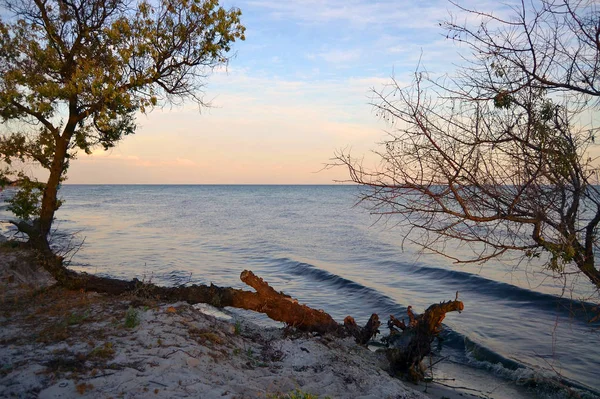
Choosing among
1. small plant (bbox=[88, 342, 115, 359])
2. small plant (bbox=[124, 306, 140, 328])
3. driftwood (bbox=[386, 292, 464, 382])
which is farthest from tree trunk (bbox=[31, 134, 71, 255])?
driftwood (bbox=[386, 292, 464, 382])

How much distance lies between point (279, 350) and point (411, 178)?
3613 mm

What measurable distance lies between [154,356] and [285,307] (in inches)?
130

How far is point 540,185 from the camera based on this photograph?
4848mm

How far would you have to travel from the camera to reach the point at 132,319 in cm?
625

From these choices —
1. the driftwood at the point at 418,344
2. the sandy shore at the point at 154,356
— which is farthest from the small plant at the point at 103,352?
the driftwood at the point at 418,344

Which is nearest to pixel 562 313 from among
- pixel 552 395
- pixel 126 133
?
pixel 552 395

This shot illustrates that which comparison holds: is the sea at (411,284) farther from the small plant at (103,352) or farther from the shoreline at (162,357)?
the small plant at (103,352)

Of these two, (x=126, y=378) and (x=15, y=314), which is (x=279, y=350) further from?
(x=15, y=314)

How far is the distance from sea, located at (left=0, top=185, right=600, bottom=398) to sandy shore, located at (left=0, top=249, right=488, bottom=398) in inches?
75.5

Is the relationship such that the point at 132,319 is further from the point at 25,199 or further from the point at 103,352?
the point at 25,199

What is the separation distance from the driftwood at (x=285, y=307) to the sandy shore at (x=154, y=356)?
35 centimetres

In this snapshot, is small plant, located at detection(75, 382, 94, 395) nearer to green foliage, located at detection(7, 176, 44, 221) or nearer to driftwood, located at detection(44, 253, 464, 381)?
driftwood, located at detection(44, 253, 464, 381)

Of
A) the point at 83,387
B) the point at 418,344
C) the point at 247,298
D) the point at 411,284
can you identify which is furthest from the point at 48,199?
the point at 411,284

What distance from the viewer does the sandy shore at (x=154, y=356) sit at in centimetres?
459
